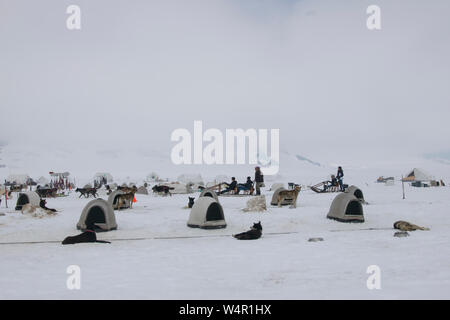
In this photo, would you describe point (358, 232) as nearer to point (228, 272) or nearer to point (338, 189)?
point (228, 272)

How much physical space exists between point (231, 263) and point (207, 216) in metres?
4.28

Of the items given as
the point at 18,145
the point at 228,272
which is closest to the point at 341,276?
the point at 228,272

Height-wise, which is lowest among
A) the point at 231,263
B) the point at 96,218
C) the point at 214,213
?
the point at 231,263

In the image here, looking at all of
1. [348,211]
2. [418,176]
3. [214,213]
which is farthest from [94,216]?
[418,176]

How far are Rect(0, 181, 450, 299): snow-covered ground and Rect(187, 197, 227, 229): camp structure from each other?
31 centimetres

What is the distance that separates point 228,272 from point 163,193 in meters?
20.3

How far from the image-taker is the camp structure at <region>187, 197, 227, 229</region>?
11.0m

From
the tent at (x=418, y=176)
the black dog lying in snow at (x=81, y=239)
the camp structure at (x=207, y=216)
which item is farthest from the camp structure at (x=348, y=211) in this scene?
the tent at (x=418, y=176)

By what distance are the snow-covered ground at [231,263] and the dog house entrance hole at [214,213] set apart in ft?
1.54

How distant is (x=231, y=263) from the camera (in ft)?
22.3

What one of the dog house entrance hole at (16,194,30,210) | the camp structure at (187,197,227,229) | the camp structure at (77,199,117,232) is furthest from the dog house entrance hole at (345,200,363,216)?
the dog house entrance hole at (16,194,30,210)

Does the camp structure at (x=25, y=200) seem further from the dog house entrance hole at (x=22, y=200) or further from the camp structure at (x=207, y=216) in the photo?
the camp structure at (x=207, y=216)

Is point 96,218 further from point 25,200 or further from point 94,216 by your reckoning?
point 25,200
